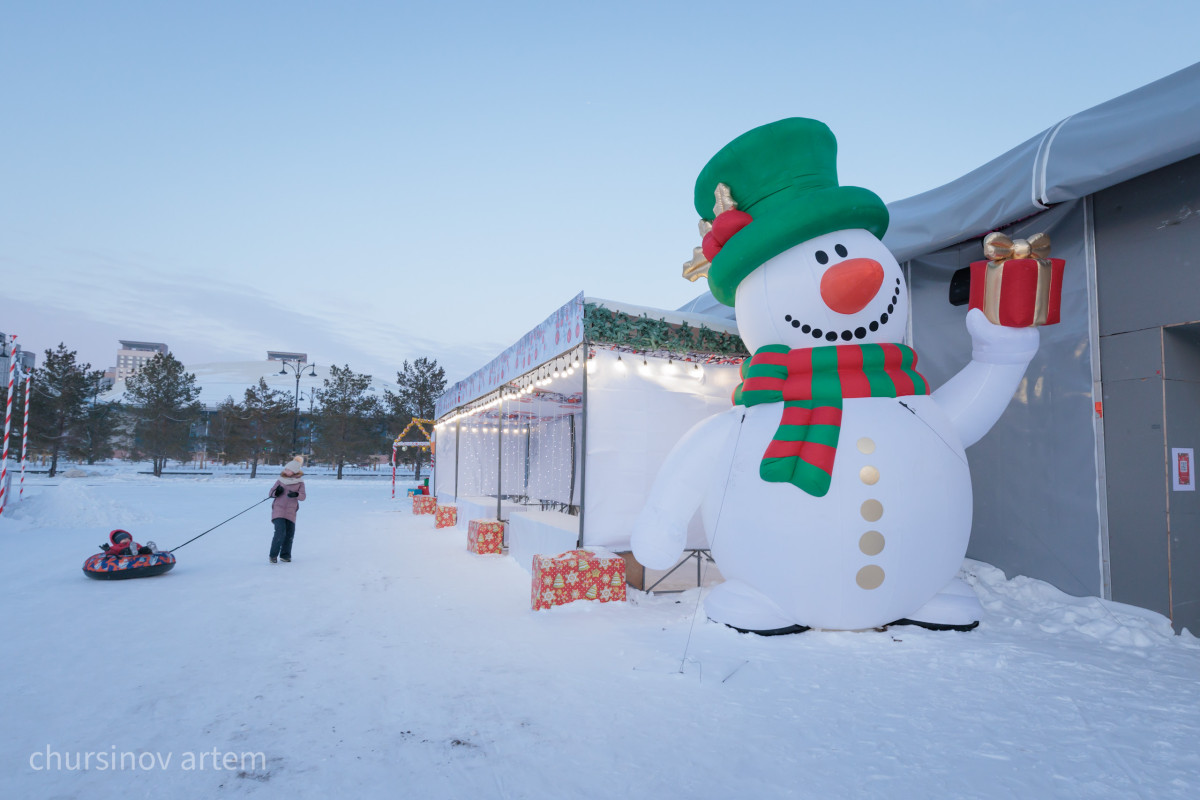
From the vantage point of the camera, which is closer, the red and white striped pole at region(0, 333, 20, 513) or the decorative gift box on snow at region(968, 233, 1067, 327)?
the decorative gift box on snow at region(968, 233, 1067, 327)

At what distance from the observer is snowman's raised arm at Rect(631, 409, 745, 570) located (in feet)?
16.5

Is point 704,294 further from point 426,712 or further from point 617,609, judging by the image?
point 426,712

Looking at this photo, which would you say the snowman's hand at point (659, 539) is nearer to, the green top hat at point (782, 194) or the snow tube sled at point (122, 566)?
the green top hat at point (782, 194)

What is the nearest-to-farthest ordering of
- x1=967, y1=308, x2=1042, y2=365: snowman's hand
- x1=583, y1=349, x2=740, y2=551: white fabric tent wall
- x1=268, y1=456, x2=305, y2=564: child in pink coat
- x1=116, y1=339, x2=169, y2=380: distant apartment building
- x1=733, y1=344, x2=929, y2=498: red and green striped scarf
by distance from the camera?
x1=733, y1=344, x2=929, y2=498: red and green striped scarf < x1=967, y1=308, x2=1042, y2=365: snowman's hand < x1=583, y1=349, x2=740, y2=551: white fabric tent wall < x1=268, y1=456, x2=305, y2=564: child in pink coat < x1=116, y1=339, x2=169, y2=380: distant apartment building

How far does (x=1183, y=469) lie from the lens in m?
4.98

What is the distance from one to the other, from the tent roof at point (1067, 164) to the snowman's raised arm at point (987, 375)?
1422 millimetres

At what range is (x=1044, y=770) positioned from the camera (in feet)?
8.96

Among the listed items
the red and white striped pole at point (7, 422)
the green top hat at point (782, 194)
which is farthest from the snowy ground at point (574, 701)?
the red and white striped pole at point (7, 422)

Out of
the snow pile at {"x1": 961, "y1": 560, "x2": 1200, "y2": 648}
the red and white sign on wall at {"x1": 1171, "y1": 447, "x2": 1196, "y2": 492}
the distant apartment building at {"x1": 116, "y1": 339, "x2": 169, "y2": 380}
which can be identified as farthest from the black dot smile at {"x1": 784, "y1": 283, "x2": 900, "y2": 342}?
the distant apartment building at {"x1": 116, "y1": 339, "x2": 169, "y2": 380}

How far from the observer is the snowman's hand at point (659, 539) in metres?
5.03

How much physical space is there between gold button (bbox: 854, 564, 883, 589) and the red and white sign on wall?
2.80m

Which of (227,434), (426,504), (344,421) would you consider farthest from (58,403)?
(426,504)

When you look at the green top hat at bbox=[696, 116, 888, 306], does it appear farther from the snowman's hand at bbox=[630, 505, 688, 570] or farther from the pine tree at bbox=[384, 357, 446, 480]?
the pine tree at bbox=[384, 357, 446, 480]

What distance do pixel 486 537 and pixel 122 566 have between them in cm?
481
